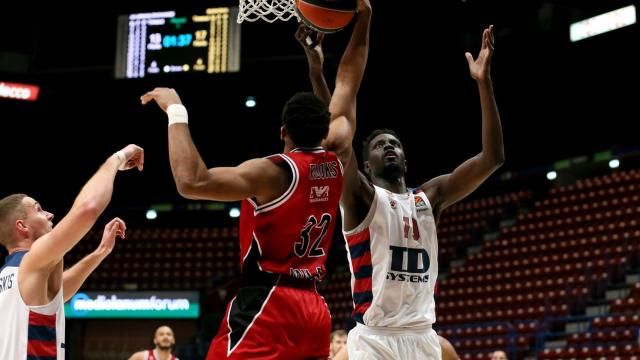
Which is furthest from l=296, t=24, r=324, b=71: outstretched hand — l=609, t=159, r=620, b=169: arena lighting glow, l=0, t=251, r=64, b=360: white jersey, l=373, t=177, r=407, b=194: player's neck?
l=609, t=159, r=620, b=169: arena lighting glow

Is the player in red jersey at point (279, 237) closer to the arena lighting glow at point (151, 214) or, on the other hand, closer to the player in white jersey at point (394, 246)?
the player in white jersey at point (394, 246)

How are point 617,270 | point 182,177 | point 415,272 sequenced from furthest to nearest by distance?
1. point 617,270
2. point 415,272
3. point 182,177

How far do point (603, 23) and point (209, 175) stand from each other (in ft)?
49.4

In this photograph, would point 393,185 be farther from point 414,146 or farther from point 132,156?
point 414,146

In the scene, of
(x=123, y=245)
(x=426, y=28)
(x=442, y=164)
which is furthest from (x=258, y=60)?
(x=123, y=245)

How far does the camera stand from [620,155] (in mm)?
17969

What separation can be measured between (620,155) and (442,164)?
4.42 metres

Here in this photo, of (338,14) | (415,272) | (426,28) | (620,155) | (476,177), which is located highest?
(426,28)

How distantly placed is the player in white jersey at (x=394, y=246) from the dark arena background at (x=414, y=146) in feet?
30.9

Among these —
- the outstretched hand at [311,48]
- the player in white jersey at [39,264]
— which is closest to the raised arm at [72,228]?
the player in white jersey at [39,264]

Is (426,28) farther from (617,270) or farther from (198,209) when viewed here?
(198,209)

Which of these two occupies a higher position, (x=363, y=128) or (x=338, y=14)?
(x=363, y=128)

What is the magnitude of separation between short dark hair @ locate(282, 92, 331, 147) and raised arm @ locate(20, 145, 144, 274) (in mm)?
894

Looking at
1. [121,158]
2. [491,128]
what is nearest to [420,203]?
[491,128]
